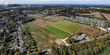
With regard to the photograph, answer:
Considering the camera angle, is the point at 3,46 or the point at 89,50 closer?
the point at 89,50

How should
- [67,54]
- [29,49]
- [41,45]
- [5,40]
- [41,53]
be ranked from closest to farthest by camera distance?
1. [67,54]
2. [41,53]
3. [29,49]
4. [41,45]
5. [5,40]

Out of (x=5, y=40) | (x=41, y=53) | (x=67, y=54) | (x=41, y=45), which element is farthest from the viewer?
(x=5, y=40)

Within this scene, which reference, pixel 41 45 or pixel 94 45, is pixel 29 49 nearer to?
pixel 41 45

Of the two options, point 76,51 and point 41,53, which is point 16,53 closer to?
point 41,53

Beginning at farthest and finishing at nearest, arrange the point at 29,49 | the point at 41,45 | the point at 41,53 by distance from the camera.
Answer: the point at 41,45
the point at 29,49
the point at 41,53

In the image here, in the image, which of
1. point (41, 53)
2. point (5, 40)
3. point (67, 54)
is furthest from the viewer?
point (5, 40)

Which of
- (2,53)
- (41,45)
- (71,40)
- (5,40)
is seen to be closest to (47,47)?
(41,45)

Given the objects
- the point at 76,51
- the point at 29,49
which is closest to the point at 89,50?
the point at 76,51

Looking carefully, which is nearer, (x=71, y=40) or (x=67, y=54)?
(x=67, y=54)
